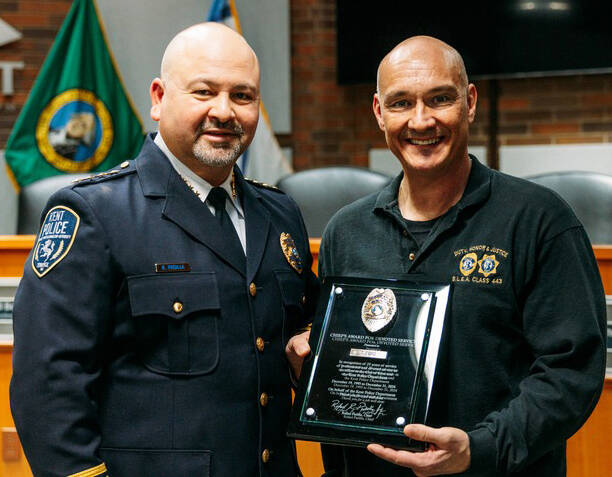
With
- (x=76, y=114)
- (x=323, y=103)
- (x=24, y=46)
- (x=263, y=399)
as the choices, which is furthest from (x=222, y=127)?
(x=24, y=46)

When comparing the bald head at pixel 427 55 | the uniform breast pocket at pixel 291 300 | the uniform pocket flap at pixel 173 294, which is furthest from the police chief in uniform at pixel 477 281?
the uniform pocket flap at pixel 173 294

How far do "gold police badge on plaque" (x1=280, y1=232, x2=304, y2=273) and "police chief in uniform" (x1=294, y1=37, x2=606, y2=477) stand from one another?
3.6 inches

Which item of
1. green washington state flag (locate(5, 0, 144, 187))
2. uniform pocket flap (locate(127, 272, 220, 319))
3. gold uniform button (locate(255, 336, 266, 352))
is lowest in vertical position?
gold uniform button (locate(255, 336, 266, 352))

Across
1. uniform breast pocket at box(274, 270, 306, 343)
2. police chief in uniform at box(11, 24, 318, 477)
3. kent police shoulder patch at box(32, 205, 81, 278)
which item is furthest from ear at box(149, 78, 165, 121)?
uniform breast pocket at box(274, 270, 306, 343)

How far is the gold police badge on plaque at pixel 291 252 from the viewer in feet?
5.42

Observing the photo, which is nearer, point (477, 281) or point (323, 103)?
point (477, 281)

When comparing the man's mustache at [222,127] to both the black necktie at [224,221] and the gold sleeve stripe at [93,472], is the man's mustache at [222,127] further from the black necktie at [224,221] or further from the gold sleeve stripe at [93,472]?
the gold sleeve stripe at [93,472]

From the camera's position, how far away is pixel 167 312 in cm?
143

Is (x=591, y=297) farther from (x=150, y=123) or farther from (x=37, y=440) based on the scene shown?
(x=150, y=123)

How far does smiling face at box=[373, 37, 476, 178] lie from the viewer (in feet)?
5.15

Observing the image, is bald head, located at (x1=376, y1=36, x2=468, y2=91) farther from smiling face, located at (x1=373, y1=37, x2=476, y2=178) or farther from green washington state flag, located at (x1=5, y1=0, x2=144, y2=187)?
green washington state flag, located at (x1=5, y1=0, x2=144, y2=187)

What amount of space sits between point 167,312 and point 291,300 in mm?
285

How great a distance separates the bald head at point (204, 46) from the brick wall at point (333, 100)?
3.37 m

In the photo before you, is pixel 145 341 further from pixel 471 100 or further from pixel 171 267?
pixel 471 100
